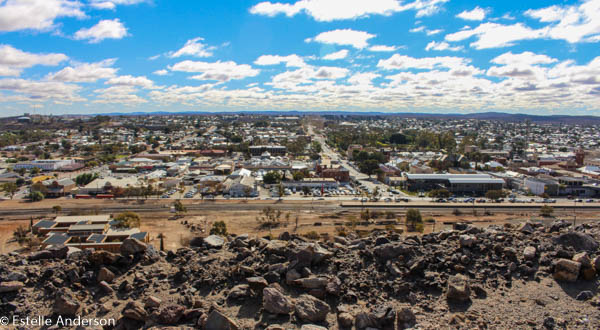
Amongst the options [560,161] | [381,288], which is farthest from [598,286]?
[560,161]

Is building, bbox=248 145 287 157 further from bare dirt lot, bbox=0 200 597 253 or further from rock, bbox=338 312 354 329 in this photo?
rock, bbox=338 312 354 329

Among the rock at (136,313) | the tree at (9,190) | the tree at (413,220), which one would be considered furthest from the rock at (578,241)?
the tree at (9,190)

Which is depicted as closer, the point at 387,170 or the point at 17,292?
the point at 17,292

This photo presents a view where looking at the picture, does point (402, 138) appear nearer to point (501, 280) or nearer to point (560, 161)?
point (560, 161)

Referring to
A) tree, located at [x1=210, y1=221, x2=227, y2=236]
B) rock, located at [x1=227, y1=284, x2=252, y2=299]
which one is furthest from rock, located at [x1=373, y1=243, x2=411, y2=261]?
A: tree, located at [x1=210, y1=221, x2=227, y2=236]

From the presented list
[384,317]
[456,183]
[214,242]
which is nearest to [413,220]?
[214,242]

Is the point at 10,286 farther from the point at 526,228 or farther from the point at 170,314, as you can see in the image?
the point at 526,228

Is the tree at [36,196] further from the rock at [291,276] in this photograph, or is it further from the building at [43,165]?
the rock at [291,276]
